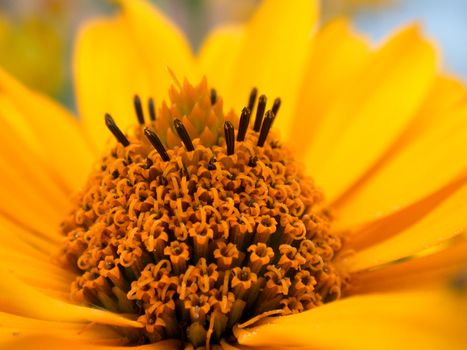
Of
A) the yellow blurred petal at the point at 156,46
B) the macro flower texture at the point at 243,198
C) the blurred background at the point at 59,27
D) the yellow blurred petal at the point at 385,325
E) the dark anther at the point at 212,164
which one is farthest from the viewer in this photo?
the blurred background at the point at 59,27

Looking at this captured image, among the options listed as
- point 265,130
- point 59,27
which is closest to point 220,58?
point 265,130

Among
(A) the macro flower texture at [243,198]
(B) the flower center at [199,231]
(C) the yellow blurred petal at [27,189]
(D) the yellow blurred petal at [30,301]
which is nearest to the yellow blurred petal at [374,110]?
(A) the macro flower texture at [243,198]

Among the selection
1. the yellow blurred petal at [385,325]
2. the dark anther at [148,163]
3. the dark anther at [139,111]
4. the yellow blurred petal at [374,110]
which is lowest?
the yellow blurred petal at [385,325]

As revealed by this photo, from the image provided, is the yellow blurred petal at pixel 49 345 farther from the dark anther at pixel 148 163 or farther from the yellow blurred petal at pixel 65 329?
the dark anther at pixel 148 163

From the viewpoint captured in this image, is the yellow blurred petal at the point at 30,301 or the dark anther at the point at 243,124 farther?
the dark anther at the point at 243,124

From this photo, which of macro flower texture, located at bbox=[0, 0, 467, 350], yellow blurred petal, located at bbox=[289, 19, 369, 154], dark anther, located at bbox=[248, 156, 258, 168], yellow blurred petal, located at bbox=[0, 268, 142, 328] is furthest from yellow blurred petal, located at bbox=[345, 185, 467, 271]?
yellow blurred petal, located at bbox=[0, 268, 142, 328]

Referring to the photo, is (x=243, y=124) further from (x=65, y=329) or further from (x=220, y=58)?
(x=220, y=58)
